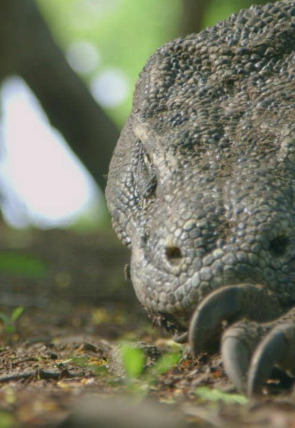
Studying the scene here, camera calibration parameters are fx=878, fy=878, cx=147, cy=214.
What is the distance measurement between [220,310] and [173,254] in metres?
0.38

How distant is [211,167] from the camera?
361cm

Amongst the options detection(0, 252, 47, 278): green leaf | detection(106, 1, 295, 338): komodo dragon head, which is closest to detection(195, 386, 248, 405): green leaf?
detection(106, 1, 295, 338): komodo dragon head

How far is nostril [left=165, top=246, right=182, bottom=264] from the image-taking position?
3229 millimetres

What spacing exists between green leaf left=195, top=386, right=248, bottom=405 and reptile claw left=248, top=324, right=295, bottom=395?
0.04m

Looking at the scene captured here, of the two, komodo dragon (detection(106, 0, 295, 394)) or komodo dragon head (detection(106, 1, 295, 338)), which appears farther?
komodo dragon head (detection(106, 1, 295, 338))

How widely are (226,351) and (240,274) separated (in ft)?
1.18

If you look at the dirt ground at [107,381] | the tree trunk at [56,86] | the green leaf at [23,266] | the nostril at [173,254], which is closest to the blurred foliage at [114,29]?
the tree trunk at [56,86]

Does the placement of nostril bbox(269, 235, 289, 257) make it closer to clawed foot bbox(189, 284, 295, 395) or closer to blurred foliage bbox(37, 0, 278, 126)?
clawed foot bbox(189, 284, 295, 395)

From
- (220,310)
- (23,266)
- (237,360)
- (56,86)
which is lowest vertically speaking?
(237,360)

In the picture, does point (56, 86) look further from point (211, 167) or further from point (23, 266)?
point (211, 167)

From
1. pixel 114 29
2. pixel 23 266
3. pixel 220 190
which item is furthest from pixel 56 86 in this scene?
pixel 114 29

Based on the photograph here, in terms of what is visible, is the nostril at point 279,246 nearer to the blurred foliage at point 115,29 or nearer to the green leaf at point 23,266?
the green leaf at point 23,266

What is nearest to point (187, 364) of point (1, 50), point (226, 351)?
point (226, 351)

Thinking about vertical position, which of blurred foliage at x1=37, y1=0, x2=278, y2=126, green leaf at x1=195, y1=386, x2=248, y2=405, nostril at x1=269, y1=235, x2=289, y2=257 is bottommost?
green leaf at x1=195, y1=386, x2=248, y2=405
